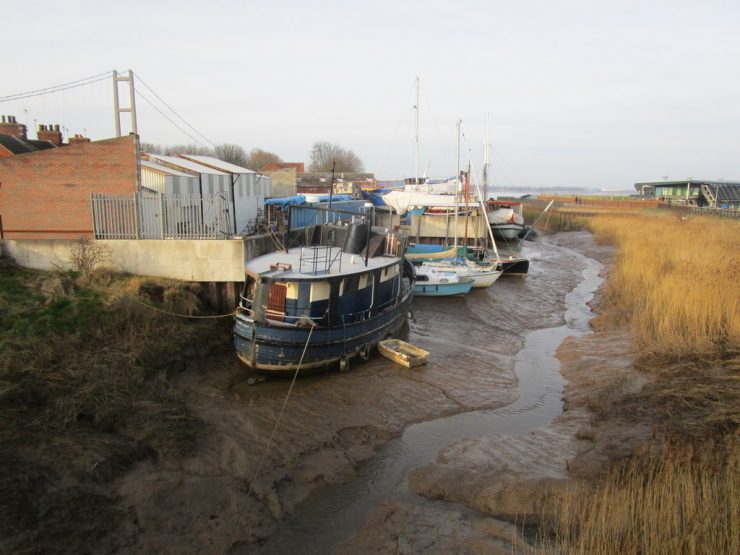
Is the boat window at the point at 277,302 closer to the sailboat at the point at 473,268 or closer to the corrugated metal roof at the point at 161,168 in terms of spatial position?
the corrugated metal roof at the point at 161,168

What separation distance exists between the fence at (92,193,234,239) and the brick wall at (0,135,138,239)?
0.87 meters

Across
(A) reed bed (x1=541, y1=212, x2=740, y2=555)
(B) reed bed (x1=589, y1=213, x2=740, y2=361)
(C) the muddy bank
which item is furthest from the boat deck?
(B) reed bed (x1=589, y1=213, x2=740, y2=361)

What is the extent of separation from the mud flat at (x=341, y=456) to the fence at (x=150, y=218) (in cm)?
442

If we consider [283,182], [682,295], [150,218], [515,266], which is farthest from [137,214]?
[283,182]

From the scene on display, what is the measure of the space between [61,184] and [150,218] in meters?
3.36

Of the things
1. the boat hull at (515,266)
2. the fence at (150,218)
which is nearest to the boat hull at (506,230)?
the boat hull at (515,266)

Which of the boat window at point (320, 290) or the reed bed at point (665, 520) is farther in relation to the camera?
the boat window at point (320, 290)

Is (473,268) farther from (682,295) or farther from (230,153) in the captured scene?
(230,153)

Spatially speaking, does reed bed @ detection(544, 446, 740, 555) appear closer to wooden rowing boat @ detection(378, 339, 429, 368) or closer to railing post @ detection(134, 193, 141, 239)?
wooden rowing boat @ detection(378, 339, 429, 368)

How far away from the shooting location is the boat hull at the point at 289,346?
13.0 meters

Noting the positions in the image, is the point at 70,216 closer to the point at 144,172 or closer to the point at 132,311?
the point at 144,172

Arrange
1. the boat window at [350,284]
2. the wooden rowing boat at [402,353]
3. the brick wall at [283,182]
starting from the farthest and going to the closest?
the brick wall at [283,182] < the wooden rowing boat at [402,353] < the boat window at [350,284]

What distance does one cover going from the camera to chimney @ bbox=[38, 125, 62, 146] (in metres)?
24.3

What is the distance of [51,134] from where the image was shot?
79.6ft
